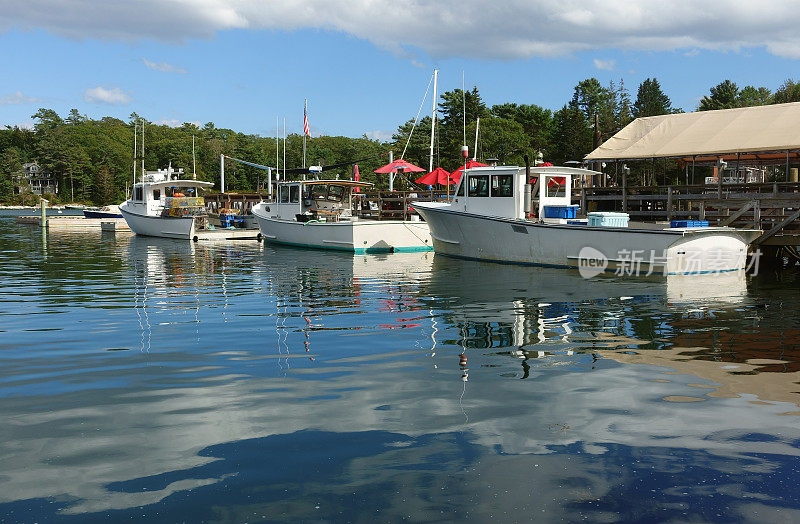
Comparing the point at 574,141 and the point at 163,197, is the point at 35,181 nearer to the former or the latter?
the point at 574,141

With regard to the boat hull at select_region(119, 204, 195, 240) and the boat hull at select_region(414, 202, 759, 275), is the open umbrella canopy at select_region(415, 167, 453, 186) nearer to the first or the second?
the boat hull at select_region(414, 202, 759, 275)

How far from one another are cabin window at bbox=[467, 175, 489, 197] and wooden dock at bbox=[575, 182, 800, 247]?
556cm

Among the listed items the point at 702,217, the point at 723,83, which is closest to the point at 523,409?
the point at 702,217

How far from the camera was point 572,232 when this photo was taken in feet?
66.0

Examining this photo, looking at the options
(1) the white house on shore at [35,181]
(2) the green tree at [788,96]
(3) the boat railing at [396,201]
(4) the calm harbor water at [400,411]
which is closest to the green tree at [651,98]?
(2) the green tree at [788,96]

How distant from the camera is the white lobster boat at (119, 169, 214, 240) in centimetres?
A: 3659

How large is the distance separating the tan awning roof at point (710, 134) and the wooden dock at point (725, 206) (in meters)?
1.36

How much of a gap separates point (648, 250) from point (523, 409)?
1332cm

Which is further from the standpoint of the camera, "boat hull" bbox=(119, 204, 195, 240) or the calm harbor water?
"boat hull" bbox=(119, 204, 195, 240)

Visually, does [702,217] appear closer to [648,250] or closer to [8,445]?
[648,250]

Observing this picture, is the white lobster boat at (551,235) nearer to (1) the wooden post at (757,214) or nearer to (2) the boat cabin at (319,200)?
(1) the wooden post at (757,214)

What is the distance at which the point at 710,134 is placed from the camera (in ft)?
81.1

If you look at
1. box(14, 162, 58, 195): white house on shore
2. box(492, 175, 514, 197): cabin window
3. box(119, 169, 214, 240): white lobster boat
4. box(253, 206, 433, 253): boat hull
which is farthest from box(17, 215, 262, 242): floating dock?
box(14, 162, 58, 195): white house on shore

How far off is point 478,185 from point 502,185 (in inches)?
36.3
